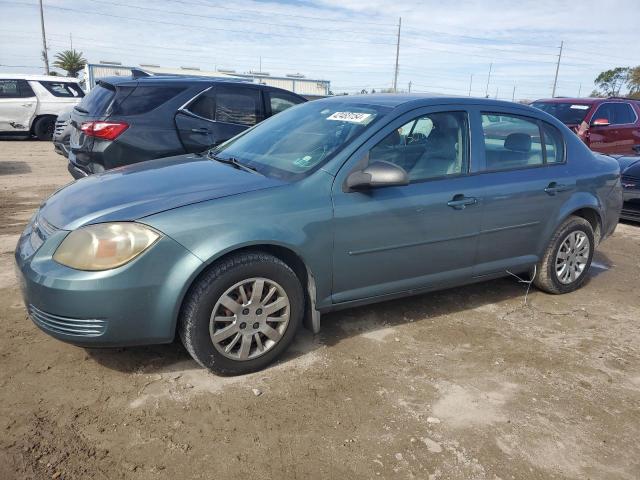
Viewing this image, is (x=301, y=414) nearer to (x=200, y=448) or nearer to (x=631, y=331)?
(x=200, y=448)

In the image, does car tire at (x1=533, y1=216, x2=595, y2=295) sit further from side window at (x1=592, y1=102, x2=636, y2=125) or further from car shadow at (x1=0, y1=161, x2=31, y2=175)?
car shadow at (x1=0, y1=161, x2=31, y2=175)

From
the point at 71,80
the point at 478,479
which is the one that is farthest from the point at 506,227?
the point at 71,80

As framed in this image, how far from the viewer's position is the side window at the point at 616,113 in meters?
9.44

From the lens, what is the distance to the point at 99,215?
274 centimetres

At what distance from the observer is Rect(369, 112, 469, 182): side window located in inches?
135

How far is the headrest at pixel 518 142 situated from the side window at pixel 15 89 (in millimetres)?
14298

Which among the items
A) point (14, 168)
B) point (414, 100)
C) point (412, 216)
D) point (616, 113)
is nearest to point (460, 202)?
point (412, 216)

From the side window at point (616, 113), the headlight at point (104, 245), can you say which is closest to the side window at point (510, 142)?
the headlight at point (104, 245)

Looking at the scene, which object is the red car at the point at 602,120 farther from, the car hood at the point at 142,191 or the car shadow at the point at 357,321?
the car hood at the point at 142,191

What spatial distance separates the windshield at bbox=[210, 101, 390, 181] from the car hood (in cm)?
22

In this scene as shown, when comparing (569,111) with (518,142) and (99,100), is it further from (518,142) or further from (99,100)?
(99,100)

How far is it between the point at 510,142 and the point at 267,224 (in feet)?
7.17

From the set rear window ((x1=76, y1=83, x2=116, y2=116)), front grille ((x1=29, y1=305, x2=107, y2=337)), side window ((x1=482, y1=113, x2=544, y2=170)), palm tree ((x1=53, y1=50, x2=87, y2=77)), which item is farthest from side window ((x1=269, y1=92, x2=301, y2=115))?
palm tree ((x1=53, y1=50, x2=87, y2=77))

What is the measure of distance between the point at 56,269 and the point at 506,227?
3.02 meters
